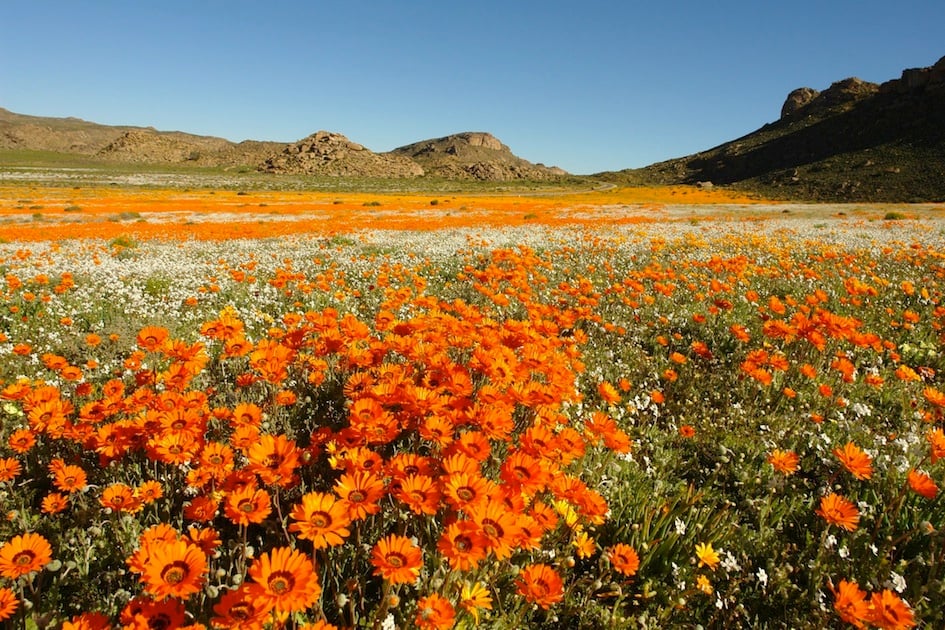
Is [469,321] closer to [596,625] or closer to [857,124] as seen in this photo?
[596,625]

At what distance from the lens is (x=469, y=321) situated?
388 cm

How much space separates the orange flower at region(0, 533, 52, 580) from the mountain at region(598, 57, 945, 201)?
74.7 meters

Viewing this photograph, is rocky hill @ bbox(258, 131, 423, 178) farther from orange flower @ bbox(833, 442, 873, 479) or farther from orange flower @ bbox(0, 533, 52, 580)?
orange flower @ bbox(833, 442, 873, 479)

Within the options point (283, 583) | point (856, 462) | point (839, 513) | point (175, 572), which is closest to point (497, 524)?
point (283, 583)

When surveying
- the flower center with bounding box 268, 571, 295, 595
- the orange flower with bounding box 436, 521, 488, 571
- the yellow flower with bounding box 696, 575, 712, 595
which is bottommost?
the yellow flower with bounding box 696, 575, 712, 595

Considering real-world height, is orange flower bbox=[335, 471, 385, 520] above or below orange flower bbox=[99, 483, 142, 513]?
above

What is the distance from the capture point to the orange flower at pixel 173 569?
4.94 feet

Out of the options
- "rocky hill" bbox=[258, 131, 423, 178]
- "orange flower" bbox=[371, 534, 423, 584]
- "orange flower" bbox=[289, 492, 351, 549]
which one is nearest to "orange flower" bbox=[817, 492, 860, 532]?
"orange flower" bbox=[371, 534, 423, 584]

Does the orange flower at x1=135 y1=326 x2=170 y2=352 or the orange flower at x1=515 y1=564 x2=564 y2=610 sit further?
the orange flower at x1=135 y1=326 x2=170 y2=352

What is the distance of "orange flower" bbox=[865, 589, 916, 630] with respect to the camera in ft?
5.72

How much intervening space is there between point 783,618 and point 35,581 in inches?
154

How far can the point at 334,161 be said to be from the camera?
5615 inches


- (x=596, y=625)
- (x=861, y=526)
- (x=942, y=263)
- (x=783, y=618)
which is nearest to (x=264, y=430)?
(x=596, y=625)

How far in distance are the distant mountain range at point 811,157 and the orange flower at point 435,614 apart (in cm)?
7414
